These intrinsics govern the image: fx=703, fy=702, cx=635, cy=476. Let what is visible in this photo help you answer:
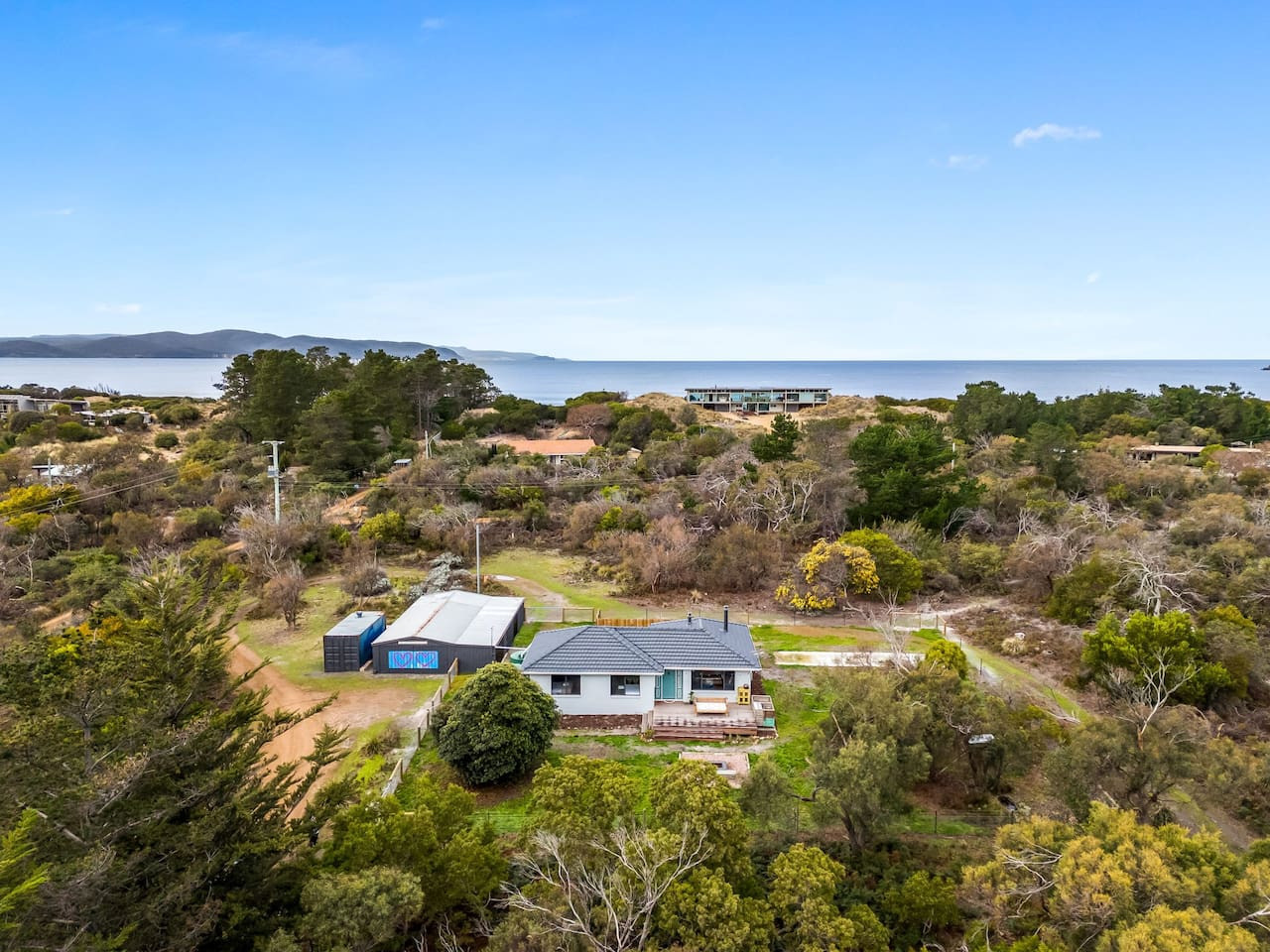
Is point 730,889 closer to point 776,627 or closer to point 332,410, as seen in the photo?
point 776,627

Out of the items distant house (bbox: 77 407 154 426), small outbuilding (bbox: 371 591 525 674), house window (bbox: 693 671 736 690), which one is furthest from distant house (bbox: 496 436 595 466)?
distant house (bbox: 77 407 154 426)

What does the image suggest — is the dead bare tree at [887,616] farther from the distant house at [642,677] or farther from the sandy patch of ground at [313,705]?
the sandy patch of ground at [313,705]

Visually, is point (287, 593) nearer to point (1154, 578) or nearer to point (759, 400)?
point (1154, 578)

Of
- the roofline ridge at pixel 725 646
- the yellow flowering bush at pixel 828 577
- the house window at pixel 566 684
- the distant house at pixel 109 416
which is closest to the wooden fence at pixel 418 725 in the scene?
the house window at pixel 566 684

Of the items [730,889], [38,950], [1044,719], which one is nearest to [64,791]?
[38,950]

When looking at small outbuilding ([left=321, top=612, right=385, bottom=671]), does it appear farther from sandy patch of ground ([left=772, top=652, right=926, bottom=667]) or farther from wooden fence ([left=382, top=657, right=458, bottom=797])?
sandy patch of ground ([left=772, top=652, right=926, bottom=667])

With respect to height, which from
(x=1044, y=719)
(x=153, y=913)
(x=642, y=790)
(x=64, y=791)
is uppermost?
(x=64, y=791)
